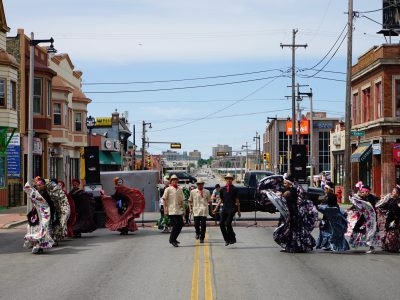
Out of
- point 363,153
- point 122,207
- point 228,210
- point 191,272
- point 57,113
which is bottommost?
point 191,272

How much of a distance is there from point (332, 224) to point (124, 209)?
7.35m

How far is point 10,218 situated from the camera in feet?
93.5

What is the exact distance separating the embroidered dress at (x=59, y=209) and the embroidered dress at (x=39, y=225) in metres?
0.87

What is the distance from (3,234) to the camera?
2252cm

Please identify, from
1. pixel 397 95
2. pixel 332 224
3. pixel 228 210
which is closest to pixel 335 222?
pixel 332 224

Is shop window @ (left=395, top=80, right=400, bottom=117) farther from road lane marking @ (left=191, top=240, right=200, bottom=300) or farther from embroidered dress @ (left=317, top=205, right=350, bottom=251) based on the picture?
road lane marking @ (left=191, top=240, right=200, bottom=300)

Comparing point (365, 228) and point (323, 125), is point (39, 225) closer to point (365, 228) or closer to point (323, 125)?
point (365, 228)

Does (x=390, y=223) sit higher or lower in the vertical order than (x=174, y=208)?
lower

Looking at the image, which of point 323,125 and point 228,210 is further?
point 323,125

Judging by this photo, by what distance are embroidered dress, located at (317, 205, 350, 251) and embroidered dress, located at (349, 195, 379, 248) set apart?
1.03 feet

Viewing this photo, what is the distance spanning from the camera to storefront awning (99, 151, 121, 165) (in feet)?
227

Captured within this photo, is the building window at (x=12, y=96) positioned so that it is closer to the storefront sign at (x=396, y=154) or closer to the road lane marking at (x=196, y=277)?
the road lane marking at (x=196, y=277)

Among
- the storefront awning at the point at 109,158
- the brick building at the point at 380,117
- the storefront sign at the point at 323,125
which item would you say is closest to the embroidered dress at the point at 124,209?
the brick building at the point at 380,117

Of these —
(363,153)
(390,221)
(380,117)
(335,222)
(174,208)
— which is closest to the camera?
(335,222)
